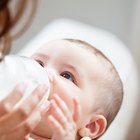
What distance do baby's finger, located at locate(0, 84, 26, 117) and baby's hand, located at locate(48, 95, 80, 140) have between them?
0.13 meters

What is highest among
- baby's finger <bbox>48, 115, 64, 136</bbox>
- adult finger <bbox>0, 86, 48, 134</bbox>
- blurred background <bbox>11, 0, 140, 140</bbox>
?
blurred background <bbox>11, 0, 140, 140</bbox>

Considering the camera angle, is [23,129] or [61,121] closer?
[23,129]

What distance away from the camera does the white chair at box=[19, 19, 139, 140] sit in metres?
1.07

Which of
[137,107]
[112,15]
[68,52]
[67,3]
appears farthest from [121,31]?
[68,52]

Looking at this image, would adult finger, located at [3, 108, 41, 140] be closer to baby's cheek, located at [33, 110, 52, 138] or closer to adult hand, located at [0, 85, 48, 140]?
adult hand, located at [0, 85, 48, 140]

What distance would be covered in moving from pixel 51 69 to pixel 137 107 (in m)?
0.32

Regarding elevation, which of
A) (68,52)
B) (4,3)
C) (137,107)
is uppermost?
(4,3)

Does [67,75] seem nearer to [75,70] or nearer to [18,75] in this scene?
[75,70]

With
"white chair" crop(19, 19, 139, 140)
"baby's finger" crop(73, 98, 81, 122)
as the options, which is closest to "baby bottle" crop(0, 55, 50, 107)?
"baby's finger" crop(73, 98, 81, 122)

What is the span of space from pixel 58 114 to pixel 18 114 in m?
0.16

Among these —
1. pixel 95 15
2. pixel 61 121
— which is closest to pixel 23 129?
pixel 61 121

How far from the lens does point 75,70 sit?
95 centimetres

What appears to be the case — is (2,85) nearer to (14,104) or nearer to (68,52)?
(14,104)

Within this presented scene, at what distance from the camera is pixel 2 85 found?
0.69m
